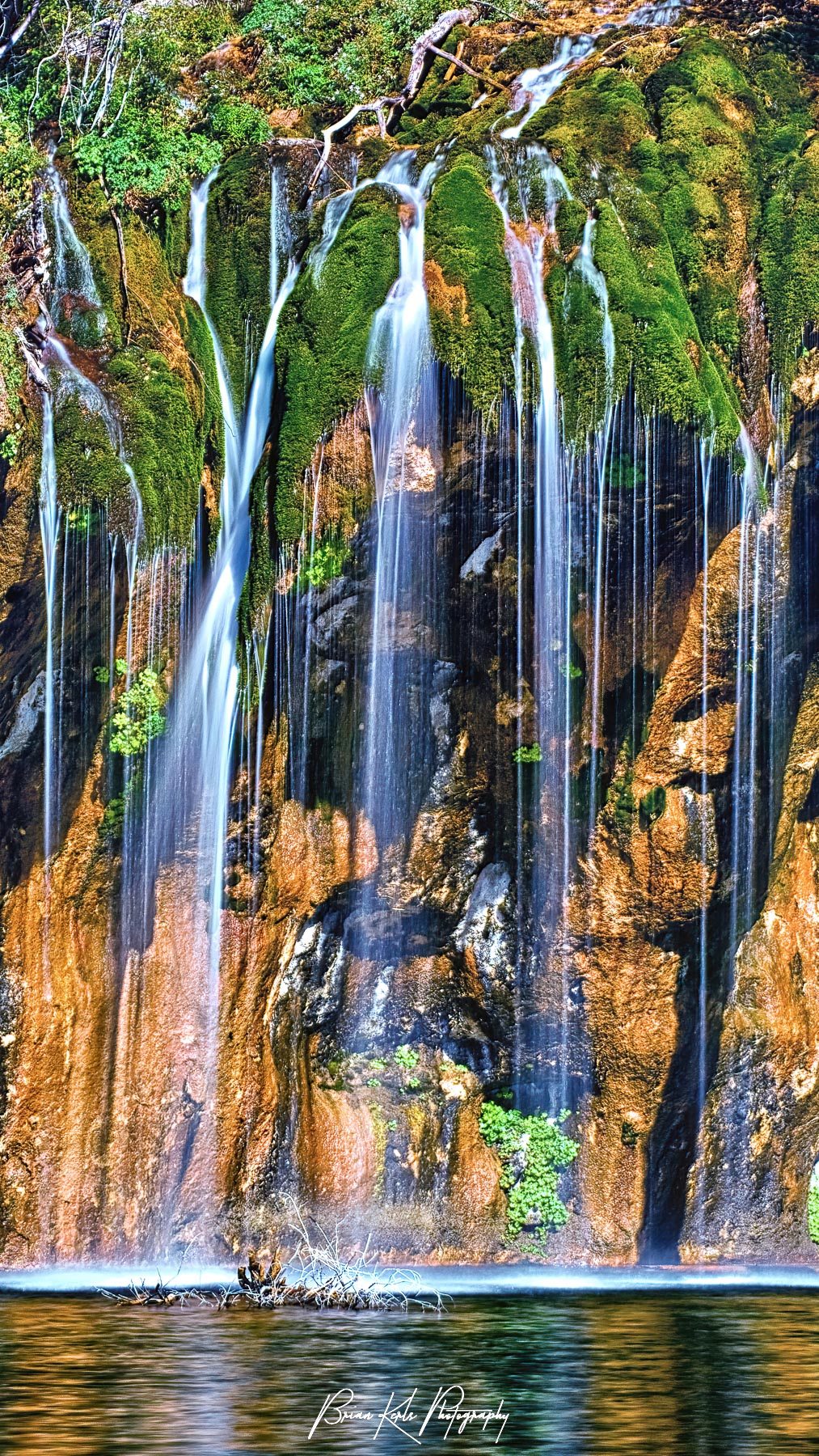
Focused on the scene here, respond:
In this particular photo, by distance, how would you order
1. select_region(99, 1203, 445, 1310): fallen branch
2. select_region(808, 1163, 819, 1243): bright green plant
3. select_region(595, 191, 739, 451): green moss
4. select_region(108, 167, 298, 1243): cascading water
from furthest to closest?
select_region(808, 1163, 819, 1243): bright green plant
select_region(595, 191, 739, 451): green moss
select_region(108, 167, 298, 1243): cascading water
select_region(99, 1203, 445, 1310): fallen branch

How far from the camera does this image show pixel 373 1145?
20828 millimetres

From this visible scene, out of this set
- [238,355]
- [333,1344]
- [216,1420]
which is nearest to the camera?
[216,1420]

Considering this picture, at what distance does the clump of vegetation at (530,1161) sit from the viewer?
20625 mm

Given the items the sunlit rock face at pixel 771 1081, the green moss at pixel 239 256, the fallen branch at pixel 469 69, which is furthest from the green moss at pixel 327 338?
the sunlit rock face at pixel 771 1081

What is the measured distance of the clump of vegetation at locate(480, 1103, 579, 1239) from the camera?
20.6 m

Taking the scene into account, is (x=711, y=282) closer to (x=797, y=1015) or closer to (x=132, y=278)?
(x=132, y=278)

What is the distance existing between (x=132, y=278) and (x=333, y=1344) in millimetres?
14185

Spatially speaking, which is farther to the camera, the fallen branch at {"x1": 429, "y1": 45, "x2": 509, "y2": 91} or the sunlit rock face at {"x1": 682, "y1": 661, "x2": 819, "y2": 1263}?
the fallen branch at {"x1": 429, "y1": 45, "x2": 509, "y2": 91}

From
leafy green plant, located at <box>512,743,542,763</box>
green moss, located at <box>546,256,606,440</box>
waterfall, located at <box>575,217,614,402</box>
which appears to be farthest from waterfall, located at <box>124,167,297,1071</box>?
waterfall, located at <box>575,217,614,402</box>

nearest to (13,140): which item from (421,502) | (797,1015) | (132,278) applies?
(132,278)

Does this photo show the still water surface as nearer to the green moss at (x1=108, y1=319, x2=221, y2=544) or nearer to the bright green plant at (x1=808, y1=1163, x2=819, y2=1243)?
the bright green plant at (x1=808, y1=1163, x2=819, y2=1243)

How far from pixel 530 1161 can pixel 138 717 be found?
7.04m

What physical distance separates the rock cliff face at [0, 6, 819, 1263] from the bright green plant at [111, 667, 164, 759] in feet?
0.11
